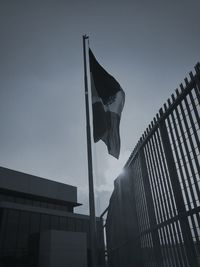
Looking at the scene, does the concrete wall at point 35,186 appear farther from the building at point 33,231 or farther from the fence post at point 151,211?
the fence post at point 151,211

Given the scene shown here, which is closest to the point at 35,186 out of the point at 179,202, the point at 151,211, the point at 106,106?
the point at 151,211

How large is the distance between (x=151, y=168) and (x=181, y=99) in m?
3.73

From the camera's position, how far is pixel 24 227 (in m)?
25.8

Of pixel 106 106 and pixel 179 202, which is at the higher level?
pixel 106 106

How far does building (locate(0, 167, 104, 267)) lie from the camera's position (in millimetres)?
22875

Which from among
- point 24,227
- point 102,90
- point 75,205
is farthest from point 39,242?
point 102,90

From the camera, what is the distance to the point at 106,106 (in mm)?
8273

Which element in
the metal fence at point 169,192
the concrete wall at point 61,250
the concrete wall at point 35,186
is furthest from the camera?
the concrete wall at point 35,186

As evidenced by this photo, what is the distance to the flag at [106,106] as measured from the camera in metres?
7.58

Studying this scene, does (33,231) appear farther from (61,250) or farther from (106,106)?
(106,106)

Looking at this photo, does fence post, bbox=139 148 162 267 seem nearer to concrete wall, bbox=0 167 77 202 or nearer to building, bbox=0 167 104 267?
building, bbox=0 167 104 267

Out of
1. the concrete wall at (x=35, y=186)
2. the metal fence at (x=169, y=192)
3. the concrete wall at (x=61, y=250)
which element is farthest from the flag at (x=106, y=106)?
the concrete wall at (x=35, y=186)

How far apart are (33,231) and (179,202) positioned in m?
23.3

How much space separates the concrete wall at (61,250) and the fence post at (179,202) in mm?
18163
